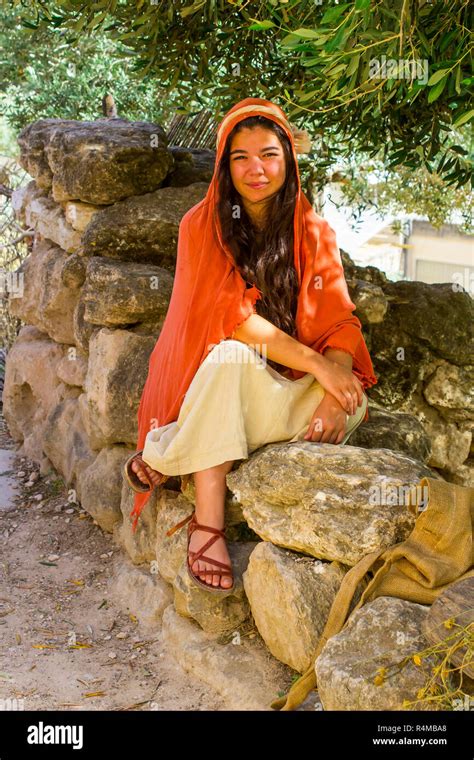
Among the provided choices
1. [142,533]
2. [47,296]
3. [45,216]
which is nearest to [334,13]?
[142,533]

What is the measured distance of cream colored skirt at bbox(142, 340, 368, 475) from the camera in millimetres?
3131

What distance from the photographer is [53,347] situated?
17.6ft

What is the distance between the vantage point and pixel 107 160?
15.2 ft

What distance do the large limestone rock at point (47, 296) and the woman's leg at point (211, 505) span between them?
6.77 feet

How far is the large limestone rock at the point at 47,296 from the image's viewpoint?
5.04m

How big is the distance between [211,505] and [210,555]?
0.18 m

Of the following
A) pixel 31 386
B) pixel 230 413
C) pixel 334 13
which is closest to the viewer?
pixel 334 13

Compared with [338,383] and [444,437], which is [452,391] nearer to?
[444,437]

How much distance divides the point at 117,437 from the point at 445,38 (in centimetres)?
234

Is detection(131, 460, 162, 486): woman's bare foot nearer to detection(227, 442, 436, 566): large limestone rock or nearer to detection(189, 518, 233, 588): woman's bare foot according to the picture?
detection(189, 518, 233, 588): woman's bare foot

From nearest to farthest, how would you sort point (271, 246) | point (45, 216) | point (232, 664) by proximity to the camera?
point (232, 664) → point (271, 246) → point (45, 216)

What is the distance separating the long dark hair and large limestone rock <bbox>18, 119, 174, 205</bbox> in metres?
1.35

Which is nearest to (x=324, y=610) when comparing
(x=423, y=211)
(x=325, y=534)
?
(x=325, y=534)
